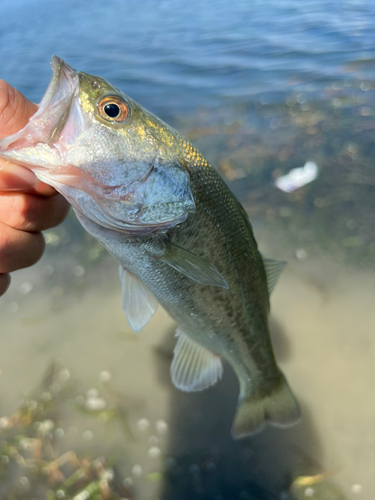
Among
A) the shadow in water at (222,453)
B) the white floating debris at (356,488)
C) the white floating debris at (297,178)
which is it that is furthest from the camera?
the white floating debris at (297,178)

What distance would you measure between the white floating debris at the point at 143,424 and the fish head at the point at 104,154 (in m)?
1.94

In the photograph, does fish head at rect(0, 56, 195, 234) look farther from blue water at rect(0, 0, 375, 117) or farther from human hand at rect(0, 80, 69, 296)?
blue water at rect(0, 0, 375, 117)

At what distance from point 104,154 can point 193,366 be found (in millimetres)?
1391

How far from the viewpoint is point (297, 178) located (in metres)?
4.72

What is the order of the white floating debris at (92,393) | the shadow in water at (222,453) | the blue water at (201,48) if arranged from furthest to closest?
the blue water at (201,48) → the white floating debris at (92,393) → the shadow in water at (222,453)

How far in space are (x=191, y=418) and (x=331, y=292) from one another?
1.80m

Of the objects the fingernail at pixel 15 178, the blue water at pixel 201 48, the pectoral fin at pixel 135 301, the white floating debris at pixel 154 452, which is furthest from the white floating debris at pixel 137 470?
the blue water at pixel 201 48

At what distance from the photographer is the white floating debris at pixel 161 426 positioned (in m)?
2.64

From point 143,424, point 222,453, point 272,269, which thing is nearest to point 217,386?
point 222,453

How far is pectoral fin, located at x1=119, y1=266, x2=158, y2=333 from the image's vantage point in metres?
1.67

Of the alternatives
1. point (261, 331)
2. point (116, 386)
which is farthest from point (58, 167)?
point (116, 386)

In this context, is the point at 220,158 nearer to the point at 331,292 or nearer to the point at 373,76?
the point at 331,292

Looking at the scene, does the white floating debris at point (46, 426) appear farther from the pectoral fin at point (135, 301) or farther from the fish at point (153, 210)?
the pectoral fin at point (135, 301)

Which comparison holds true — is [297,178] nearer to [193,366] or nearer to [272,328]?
[272,328]
